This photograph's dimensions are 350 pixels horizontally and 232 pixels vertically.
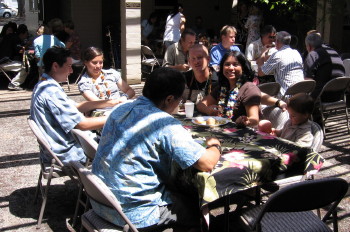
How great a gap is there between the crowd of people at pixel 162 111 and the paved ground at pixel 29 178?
20.9 inches

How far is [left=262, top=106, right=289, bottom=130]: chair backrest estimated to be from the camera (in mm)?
3873

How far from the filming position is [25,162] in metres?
5.30

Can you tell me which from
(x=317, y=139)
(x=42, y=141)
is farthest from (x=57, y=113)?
(x=317, y=139)

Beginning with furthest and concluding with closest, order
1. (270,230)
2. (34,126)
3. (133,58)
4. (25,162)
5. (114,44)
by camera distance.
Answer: (114,44), (133,58), (25,162), (34,126), (270,230)

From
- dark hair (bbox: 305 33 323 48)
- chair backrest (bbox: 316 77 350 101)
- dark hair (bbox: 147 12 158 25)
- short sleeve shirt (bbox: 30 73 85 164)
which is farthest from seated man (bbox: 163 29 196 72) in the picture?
dark hair (bbox: 147 12 158 25)

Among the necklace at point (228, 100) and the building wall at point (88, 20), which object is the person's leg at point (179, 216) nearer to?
the necklace at point (228, 100)

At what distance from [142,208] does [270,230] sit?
73 centimetres

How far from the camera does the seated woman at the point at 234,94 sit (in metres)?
3.87

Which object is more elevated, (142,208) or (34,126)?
(34,126)

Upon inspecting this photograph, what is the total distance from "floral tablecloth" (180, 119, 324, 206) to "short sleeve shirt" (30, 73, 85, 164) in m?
1.04

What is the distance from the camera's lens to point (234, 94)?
4082mm

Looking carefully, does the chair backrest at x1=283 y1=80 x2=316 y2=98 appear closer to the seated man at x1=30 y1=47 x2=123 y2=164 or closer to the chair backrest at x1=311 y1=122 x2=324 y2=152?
the chair backrest at x1=311 y1=122 x2=324 y2=152

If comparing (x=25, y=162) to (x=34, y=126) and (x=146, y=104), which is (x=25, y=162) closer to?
(x=34, y=126)

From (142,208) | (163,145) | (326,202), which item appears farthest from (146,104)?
(326,202)
